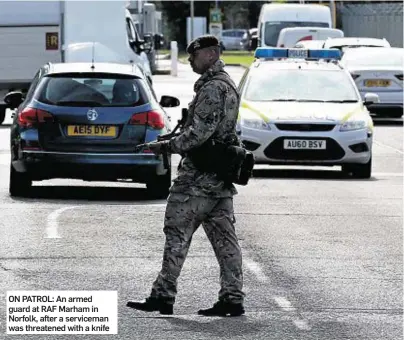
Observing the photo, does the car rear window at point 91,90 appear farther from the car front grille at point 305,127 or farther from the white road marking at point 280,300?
the white road marking at point 280,300

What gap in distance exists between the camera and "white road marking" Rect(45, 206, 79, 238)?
44.3 feet

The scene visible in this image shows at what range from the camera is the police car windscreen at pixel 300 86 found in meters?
21.1

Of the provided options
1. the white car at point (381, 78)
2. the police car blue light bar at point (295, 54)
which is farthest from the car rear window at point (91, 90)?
the white car at point (381, 78)

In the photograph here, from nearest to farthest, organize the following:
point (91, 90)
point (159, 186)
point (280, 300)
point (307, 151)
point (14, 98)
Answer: point (280, 300) → point (91, 90) → point (159, 186) → point (14, 98) → point (307, 151)

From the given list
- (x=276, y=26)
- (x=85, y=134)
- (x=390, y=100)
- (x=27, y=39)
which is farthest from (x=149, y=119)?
(x=276, y=26)

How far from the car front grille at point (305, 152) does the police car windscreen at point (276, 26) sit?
31.2 metres

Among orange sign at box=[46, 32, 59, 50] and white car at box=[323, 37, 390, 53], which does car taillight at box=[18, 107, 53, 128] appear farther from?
white car at box=[323, 37, 390, 53]

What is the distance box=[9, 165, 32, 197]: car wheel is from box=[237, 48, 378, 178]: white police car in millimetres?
3995

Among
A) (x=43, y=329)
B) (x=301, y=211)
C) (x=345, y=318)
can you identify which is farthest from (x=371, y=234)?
(x=43, y=329)

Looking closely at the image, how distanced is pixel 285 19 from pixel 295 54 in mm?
29549

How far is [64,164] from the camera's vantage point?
16.1m

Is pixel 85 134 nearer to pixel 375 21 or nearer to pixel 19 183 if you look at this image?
pixel 19 183

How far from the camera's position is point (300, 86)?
21.3 meters

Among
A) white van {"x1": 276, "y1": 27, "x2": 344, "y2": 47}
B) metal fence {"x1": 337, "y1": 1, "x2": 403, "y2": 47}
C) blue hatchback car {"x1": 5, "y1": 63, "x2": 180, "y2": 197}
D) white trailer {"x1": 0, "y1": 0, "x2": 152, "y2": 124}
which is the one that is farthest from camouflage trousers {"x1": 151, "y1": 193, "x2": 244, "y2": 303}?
metal fence {"x1": 337, "y1": 1, "x2": 403, "y2": 47}
